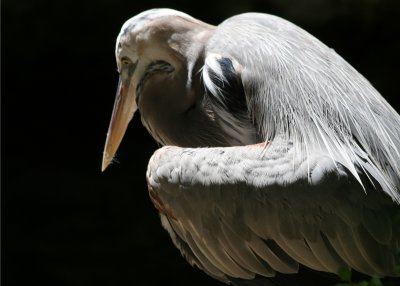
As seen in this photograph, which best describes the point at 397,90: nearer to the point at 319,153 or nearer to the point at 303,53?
the point at 303,53

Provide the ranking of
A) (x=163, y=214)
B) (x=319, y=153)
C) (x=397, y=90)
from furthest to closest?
1. (x=397, y=90)
2. (x=163, y=214)
3. (x=319, y=153)

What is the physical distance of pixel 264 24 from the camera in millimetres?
2904

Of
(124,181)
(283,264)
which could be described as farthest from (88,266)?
(283,264)

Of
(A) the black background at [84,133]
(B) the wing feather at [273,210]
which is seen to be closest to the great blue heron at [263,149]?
(B) the wing feather at [273,210]

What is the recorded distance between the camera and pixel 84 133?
584 centimetres

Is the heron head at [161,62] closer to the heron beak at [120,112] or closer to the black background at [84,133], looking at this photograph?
the heron beak at [120,112]

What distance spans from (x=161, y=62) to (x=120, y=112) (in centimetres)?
30

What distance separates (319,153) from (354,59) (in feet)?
9.77

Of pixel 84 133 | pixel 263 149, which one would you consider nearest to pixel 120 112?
pixel 263 149

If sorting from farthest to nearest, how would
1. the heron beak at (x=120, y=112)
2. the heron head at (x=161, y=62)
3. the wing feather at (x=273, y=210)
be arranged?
the heron beak at (x=120, y=112), the heron head at (x=161, y=62), the wing feather at (x=273, y=210)

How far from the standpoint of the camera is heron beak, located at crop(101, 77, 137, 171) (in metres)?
3.11

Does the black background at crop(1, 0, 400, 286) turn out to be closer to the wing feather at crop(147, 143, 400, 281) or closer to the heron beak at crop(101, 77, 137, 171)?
the heron beak at crop(101, 77, 137, 171)

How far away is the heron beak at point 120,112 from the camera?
10.2 feet

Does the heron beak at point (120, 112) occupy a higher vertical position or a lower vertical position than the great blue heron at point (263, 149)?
lower
